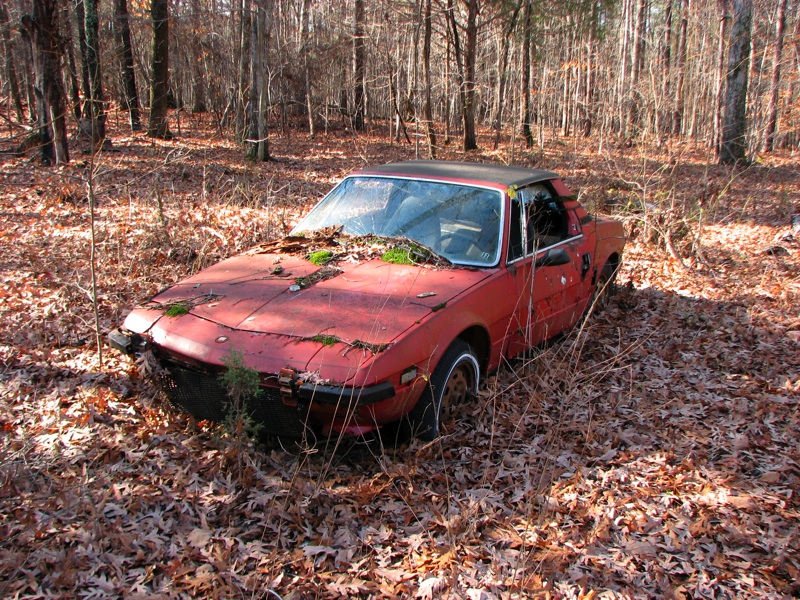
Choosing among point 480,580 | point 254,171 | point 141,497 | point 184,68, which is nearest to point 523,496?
point 480,580

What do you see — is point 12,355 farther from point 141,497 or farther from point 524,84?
point 524,84

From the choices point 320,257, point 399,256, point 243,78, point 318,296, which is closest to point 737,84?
point 243,78

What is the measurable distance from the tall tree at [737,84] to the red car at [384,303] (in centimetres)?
1114

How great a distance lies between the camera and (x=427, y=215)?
4.76 meters

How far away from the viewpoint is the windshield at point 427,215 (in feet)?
15.0

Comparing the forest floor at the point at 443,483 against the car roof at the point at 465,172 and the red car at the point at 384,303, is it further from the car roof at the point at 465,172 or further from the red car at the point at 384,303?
the car roof at the point at 465,172

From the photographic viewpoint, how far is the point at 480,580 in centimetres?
282

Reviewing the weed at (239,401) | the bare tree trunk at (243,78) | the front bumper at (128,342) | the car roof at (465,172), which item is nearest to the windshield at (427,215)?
the car roof at (465,172)

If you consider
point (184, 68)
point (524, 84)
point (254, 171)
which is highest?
point (184, 68)

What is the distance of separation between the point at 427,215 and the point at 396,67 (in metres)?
24.8

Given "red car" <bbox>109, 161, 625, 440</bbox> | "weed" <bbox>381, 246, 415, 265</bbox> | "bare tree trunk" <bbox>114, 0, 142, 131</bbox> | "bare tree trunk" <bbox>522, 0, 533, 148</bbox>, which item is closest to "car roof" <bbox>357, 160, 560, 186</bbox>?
"red car" <bbox>109, 161, 625, 440</bbox>

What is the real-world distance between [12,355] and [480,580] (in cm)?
419

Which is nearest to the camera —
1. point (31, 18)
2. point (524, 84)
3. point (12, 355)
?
point (12, 355)

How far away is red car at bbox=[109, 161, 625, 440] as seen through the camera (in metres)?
3.31
